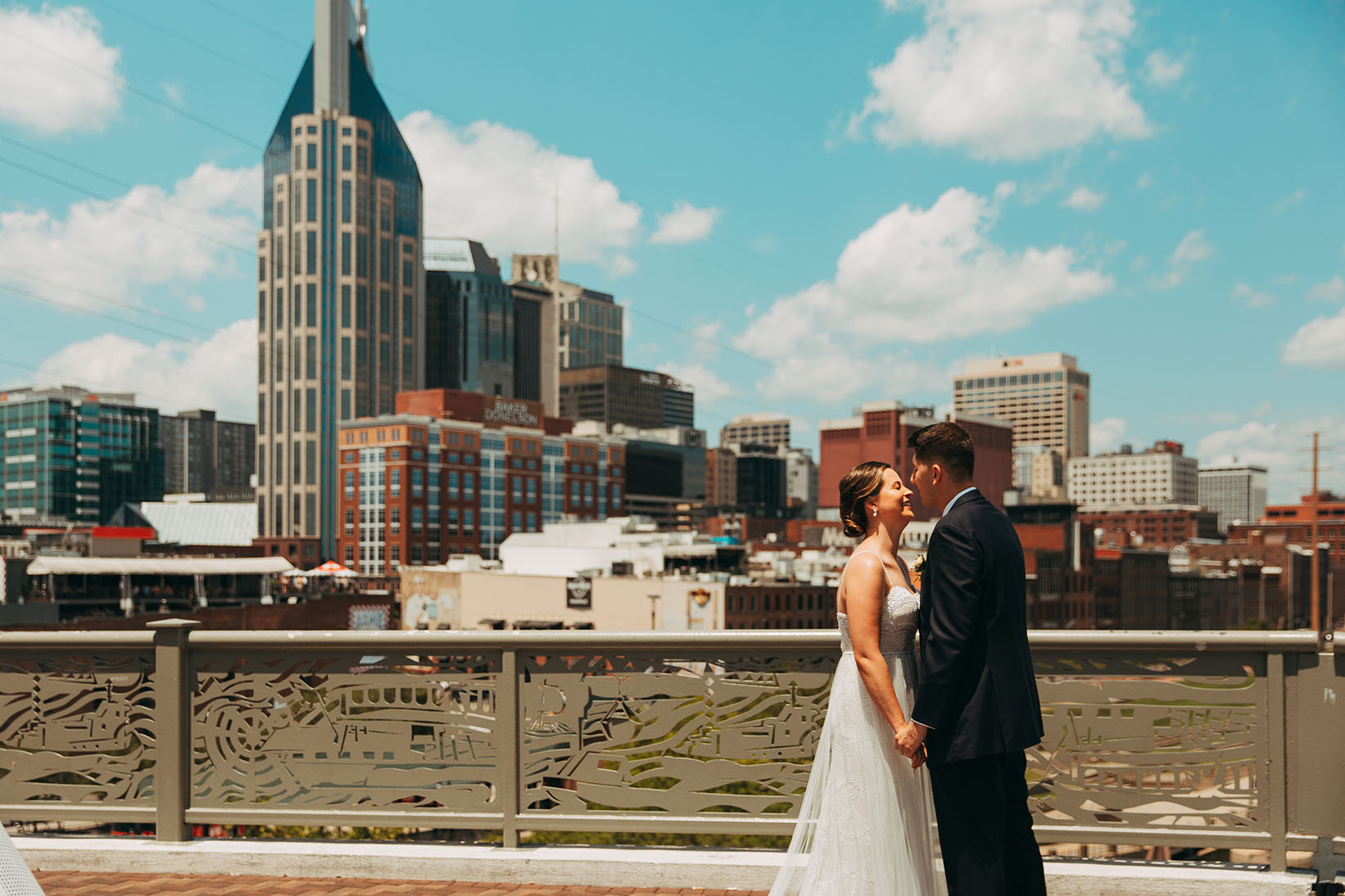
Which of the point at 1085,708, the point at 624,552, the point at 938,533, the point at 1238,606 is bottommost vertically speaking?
the point at 1238,606

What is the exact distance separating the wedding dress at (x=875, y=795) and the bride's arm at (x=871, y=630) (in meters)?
0.06

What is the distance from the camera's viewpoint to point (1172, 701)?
5820 millimetres

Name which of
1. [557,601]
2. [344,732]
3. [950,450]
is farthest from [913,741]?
[557,601]

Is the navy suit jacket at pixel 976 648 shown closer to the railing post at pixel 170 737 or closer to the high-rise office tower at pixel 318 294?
the railing post at pixel 170 737

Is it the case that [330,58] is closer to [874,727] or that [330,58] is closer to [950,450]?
[950,450]

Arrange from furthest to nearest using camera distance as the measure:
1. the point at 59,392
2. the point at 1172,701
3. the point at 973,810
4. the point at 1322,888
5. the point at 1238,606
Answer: the point at 59,392, the point at 1238,606, the point at 1172,701, the point at 1322,888, the point at 973,810

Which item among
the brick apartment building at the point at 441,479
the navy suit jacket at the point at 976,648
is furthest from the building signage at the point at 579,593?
the navy suit jacket at the point at 976,648

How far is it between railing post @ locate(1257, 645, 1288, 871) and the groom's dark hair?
242cm

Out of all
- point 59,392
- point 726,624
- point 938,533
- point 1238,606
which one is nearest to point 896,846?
point 938,533

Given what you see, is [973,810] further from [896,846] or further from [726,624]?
[726,624]

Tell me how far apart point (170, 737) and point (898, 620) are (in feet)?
13.8

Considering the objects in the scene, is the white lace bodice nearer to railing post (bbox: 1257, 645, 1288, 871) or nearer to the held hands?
the held hands

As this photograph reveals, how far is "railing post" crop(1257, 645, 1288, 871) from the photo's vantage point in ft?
18.4

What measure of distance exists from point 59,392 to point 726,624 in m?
141
